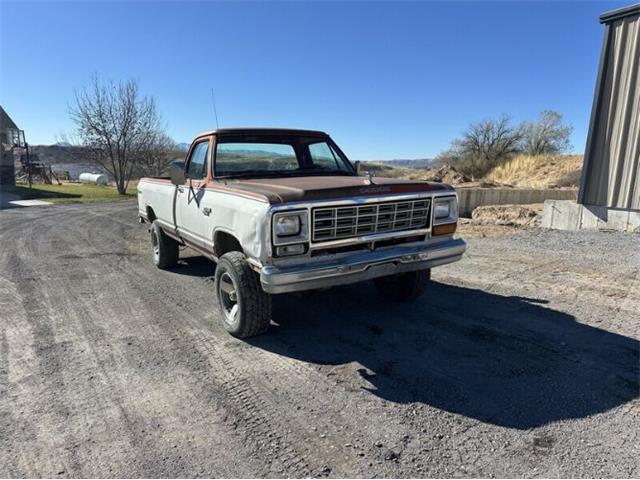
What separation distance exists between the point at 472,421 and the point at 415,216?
193 centimetres

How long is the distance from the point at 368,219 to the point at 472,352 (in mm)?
1478

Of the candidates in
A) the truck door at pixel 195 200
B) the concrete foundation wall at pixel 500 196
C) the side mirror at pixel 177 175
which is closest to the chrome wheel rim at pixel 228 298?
the truck door at pixel 195 200

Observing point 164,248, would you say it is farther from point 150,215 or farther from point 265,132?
point 265,132

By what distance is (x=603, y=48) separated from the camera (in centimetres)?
934

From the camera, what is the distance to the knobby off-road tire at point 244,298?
3.73 m

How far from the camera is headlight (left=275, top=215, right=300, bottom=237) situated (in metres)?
3.32

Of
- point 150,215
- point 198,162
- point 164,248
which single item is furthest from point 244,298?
point 150,215

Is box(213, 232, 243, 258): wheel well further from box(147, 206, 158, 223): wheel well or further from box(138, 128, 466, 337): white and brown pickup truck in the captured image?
box(147, 206, 158, 223): wheel well

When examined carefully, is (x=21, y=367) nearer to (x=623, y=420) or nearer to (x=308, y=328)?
(x=308, y=328)

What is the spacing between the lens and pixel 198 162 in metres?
5.25

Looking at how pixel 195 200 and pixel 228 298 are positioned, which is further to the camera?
pixel 195 200

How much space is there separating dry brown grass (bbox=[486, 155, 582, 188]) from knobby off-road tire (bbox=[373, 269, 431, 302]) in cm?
2621

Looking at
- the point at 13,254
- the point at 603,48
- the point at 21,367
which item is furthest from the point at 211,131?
the point at 603,48

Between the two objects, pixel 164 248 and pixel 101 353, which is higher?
pixel 164 248
